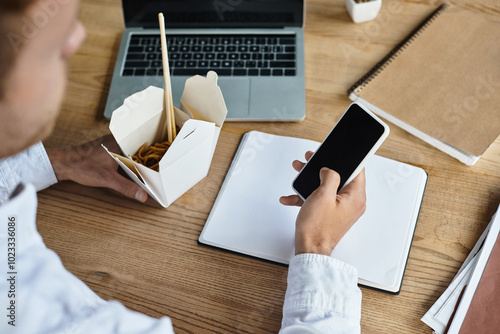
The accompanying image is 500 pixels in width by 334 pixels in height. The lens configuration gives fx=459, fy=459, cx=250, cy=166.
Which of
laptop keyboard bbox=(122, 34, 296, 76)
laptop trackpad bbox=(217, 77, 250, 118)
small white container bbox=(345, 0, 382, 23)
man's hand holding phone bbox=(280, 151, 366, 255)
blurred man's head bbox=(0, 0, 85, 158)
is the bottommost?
man's hand holding phone bbox=(280, 151, 366, 255)

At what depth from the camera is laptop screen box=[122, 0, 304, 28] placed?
910 millimetres

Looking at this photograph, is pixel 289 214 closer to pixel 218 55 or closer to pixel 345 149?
pixel 345 149

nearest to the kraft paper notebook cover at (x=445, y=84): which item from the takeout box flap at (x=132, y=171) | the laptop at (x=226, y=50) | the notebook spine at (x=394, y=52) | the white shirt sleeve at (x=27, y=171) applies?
the notebook spine at (x=394, y=52)

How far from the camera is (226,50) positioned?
2.97 feet

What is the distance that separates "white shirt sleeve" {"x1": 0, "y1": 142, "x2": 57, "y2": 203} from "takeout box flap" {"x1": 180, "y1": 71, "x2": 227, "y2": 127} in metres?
0.25

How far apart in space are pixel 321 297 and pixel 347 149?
0.22m

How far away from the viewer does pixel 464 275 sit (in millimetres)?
658

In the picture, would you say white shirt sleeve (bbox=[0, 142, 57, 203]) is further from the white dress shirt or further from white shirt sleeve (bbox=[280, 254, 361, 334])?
white shirt sleeve (bbox=[280, 254, 361, 334])

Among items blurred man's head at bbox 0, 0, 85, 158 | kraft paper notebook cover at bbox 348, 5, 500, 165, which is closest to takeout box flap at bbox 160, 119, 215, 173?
blurred man's head at bbox 0, 0, 85, 158

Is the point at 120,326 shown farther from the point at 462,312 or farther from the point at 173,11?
the point at 173,11

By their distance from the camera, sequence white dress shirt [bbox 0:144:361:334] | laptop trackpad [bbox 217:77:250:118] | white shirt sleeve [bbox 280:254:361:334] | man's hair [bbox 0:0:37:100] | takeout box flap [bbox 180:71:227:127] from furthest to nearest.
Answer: laptop trackpad [bbox 217:77:250:118]
takeout box flap [bbox 180:71:227:127]
white shirt sleeve [bbox 280:254:361:334]
white dress shirt [bbox 0:144:361:334]
man's hair [bbox 0:0:37:100]

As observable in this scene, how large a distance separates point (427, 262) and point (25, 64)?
0.59m

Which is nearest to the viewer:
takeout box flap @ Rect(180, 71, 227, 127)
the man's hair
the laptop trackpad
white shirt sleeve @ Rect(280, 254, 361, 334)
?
the man's hair

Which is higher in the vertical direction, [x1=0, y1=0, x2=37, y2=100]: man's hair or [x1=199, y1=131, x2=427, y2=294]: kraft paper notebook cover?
[x1=0, y1=0, x2=37, y2=100]: man's hair
